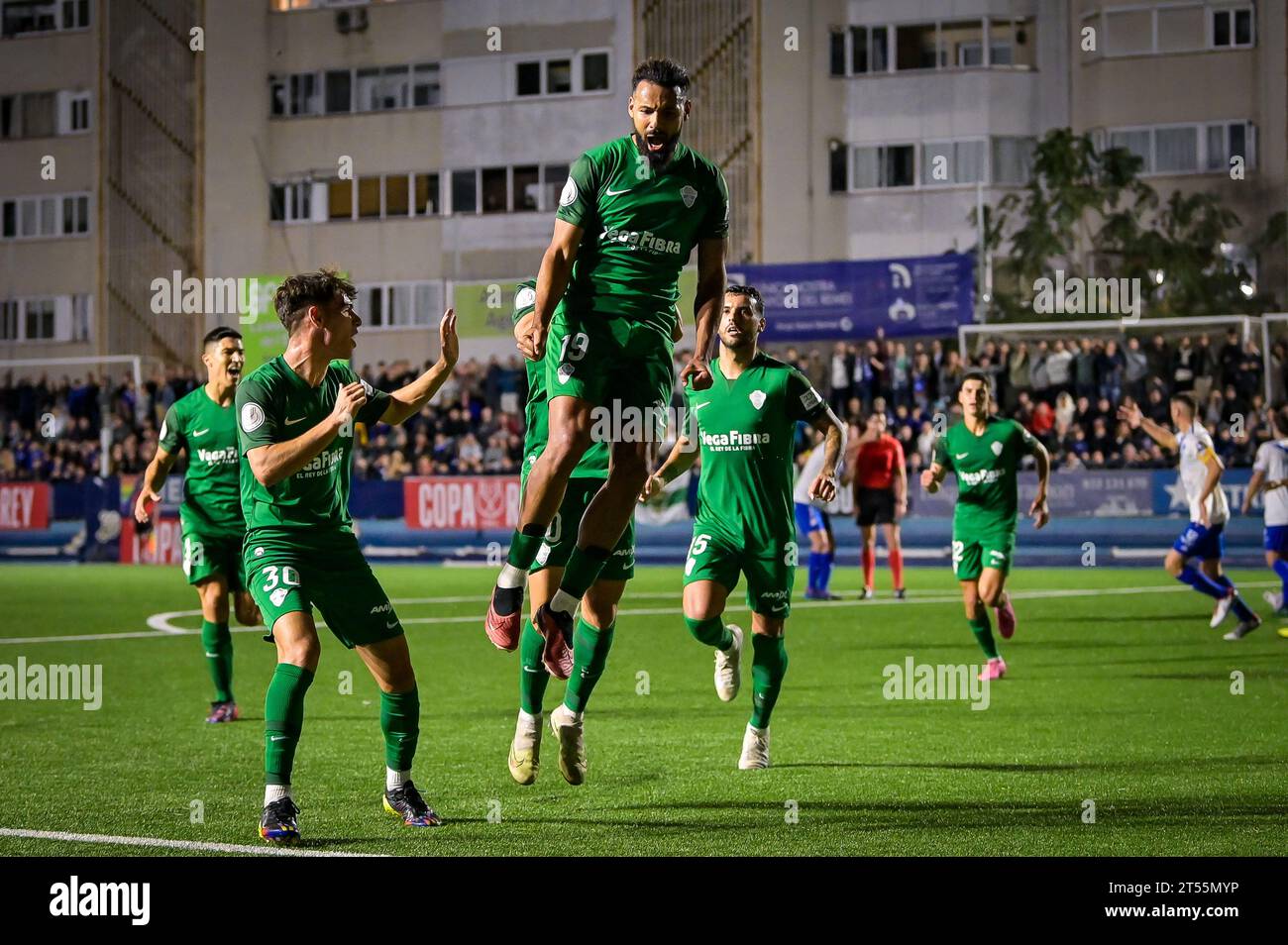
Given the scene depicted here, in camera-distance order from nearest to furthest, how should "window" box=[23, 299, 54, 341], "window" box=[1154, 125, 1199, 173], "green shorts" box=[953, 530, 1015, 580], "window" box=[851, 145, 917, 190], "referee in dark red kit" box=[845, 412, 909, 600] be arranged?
1. "green shorts" box=[953, 530, 1015, 580]
2. "referee in dark red kit" box=[845, 412, 909, 600]
3. "window" box=[1154, 125, 1199, 173]
4. "window" box=[851, 145, 917, 190]
5. "window" box=[23, 299, 54, 341]

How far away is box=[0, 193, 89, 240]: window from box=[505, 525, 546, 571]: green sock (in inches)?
1850

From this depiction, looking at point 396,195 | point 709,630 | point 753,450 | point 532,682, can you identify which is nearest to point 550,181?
point 396,195

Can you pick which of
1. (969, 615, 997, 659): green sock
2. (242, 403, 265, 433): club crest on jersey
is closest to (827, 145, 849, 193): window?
(969, 615, 997, 659): green sock

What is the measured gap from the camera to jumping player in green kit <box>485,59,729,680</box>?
27.0ft

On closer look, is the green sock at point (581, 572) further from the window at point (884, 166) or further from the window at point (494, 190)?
the window at point (494, 190)

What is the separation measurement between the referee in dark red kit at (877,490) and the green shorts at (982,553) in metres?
8.73

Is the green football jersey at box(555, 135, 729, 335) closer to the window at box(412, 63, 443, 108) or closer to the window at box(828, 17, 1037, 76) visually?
the window at box(828, 17, 1037, 76)

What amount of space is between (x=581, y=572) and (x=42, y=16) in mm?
49517

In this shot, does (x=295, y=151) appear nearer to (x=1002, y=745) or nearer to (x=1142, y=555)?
(x=1142, y=555)

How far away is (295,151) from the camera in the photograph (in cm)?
5038

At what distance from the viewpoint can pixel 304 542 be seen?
8.12 meters

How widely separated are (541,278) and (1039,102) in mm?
38815

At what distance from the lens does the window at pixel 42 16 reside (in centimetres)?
5178
